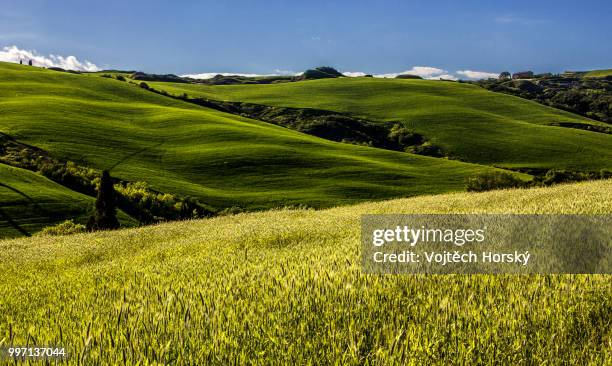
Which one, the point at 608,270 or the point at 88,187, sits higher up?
the point at 608,270

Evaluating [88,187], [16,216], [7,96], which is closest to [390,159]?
[88,187]

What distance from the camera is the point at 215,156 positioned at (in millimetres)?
77625

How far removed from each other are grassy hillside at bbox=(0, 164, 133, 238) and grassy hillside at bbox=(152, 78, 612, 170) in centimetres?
6989

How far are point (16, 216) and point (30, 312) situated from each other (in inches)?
1905

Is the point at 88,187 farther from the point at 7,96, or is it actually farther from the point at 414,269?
the point at 414,269

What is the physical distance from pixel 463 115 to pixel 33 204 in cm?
9873

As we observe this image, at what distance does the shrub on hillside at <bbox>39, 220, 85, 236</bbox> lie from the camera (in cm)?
4247

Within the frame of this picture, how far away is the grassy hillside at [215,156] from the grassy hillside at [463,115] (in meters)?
19.6

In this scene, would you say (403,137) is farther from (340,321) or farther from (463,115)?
(340,321)

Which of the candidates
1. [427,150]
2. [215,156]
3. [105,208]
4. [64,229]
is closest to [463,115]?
[427,150]

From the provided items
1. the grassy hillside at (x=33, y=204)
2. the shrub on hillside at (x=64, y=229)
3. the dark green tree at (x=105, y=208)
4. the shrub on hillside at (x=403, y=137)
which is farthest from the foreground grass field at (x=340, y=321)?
the shrub on hillside at (x=403, y=137)

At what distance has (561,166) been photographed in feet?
276

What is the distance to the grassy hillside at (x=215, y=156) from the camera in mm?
65688

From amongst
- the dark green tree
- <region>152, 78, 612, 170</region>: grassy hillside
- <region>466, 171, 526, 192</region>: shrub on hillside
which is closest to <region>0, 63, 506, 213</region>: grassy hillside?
<region>466, 171, 526, 192</region>: shrub on hillside
